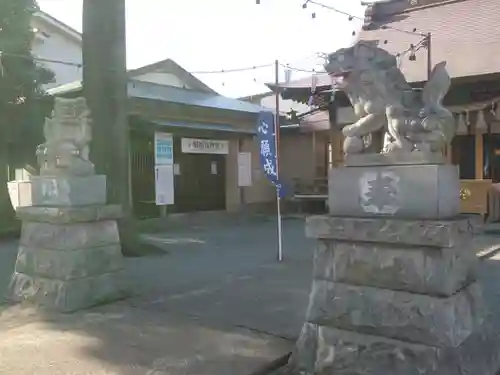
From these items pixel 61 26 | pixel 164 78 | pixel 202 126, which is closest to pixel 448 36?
pixel 202 126

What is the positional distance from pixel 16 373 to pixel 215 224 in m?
12.1

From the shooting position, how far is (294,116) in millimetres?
18875

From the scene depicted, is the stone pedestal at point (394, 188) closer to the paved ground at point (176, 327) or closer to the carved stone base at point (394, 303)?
the carved stone base at point (394, 303)

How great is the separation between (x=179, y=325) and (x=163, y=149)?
9.78 metres

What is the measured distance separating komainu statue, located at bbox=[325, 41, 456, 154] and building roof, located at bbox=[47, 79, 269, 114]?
36.7 ft

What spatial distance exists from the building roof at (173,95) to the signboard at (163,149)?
3.76 ft

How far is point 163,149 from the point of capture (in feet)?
47.9

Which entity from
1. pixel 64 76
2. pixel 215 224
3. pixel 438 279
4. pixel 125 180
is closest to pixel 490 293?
pixel 438 279

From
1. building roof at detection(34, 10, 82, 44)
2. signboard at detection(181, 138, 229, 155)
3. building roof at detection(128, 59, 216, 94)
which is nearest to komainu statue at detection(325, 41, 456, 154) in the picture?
signboard at detection(181, 138, 229, 155)

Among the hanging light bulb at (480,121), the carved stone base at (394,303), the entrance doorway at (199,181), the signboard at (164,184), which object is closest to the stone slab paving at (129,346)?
the carved stone base at (394,303)

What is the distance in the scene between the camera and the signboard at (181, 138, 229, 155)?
15852 mm

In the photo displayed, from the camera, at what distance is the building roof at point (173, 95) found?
15.1 metres

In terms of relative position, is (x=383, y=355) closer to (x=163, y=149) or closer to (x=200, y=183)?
(x=163, y=149)

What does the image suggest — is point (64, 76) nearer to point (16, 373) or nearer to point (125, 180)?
point (125, 180)
